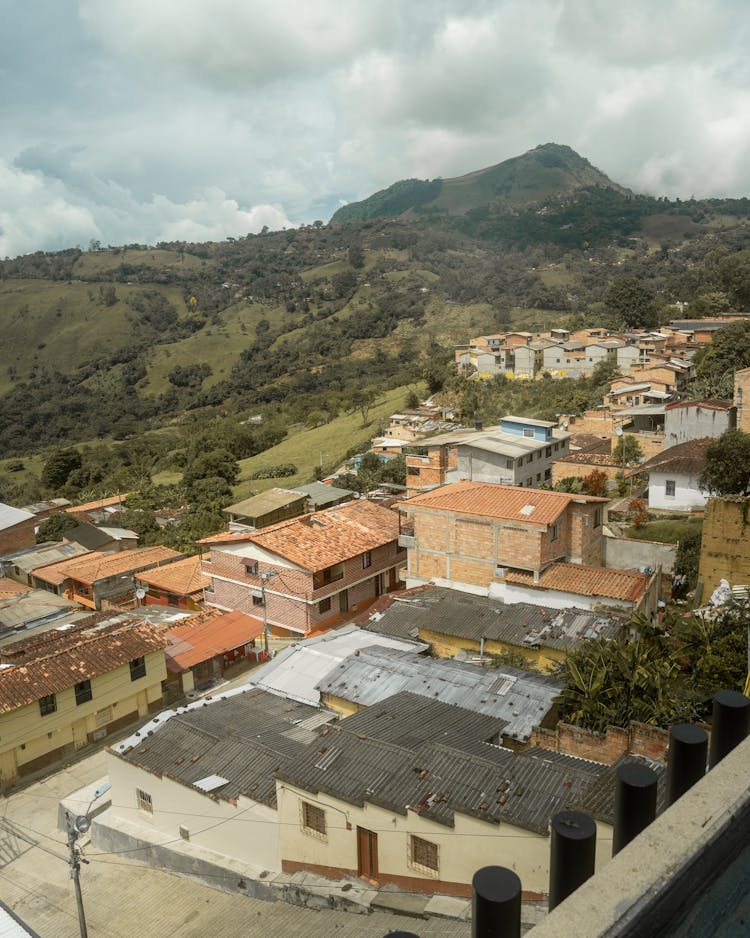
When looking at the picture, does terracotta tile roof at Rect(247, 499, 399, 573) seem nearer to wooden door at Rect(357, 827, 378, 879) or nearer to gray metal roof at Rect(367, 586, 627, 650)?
gray metal roof at Rect(367, 586, 627, 650)

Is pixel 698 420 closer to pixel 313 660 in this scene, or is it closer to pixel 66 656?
pixel 313 660

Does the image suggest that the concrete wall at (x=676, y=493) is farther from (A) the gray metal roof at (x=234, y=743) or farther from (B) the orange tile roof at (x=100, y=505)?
(B) the orange tile roof at (x=100, y=505)

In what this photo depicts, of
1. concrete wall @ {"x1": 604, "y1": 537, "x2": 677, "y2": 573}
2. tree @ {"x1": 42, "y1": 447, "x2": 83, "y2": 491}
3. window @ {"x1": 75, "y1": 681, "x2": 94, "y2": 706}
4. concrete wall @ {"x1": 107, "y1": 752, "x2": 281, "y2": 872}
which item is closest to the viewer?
concrete wall @ {"x1": 107, "y1": 752, "x2": 281, "y2": 872}


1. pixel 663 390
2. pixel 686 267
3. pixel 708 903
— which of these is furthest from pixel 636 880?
pixel 686 267

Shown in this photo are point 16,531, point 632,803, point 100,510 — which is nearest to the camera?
point 632,803

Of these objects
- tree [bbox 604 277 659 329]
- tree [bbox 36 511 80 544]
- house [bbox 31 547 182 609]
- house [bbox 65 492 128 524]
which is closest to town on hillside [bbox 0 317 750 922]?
house [bbox 31 547 182 609]

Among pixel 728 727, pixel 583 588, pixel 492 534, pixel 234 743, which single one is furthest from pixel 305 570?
pixel 728 727
